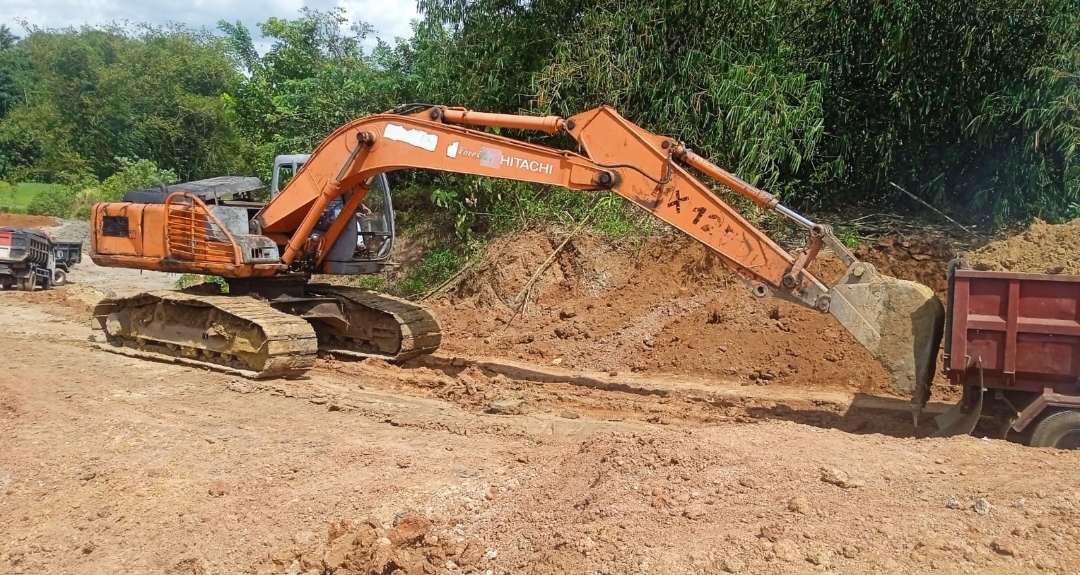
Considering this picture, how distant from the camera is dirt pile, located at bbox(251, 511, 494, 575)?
3891 millimetres

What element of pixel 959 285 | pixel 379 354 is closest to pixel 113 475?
pixel 379 354

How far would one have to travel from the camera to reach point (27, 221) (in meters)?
25.0

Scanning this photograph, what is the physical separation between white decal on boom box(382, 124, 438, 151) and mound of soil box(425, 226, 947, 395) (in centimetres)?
324

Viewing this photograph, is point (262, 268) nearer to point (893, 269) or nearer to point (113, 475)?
point (113, 475)

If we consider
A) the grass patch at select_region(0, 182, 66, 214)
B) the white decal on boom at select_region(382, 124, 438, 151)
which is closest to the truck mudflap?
the white decal on boom at select_region(382, 124, 438, 151)

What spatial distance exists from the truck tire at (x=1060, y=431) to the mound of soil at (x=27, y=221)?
87.1ft

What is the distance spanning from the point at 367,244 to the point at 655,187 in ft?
13.5

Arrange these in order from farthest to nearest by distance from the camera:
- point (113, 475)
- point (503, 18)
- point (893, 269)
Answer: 1. point (503, 18)
2. point (893, 269)
3. point (113, 475)

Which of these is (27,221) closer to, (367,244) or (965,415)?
(367,244)

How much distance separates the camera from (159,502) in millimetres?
4812

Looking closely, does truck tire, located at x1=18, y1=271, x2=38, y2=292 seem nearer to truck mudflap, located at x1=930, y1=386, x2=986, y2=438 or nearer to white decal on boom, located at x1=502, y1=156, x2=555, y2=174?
white decal on boom, located at x1=502, y1=156, x2=555, y2=174

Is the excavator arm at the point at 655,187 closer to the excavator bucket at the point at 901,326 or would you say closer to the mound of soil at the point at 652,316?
the excavator bucket at the point at 901,326

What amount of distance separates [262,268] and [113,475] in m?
3.57

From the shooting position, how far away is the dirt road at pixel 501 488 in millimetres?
3689
